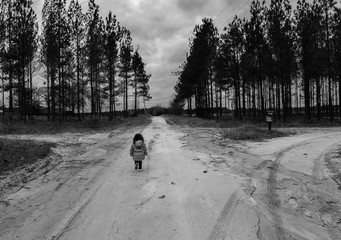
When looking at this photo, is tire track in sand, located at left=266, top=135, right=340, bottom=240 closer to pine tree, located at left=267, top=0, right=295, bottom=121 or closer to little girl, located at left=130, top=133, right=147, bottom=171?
little girl, located at left=130, top=133, right=147, bottom=171

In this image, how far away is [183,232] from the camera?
470 cm

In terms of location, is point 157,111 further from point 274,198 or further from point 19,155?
point 274,198

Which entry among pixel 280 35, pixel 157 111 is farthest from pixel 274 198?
pixel 157 111

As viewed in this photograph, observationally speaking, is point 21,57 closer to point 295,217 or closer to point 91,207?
point 91,207

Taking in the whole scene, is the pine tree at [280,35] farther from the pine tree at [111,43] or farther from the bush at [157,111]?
the bush at [157,111]

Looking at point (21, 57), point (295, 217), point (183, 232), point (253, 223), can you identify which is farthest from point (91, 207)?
point (21, 57)

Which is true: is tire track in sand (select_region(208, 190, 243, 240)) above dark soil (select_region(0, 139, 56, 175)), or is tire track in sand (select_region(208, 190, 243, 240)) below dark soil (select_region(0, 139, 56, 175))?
below

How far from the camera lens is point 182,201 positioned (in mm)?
6234

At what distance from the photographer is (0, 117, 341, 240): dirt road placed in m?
4.80

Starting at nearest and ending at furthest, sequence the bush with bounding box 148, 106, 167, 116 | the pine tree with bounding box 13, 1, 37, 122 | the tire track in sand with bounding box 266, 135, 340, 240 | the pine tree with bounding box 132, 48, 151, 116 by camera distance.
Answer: the tire track in sand with bounding box 266, 135, 340, 240 → the pine tree with bounding box 13, 1, 37, 122 → the pine tree with bounding box 132, 48, 151, 116 → the bush with bounding box 148, 106, 167, 116

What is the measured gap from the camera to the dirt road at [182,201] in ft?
15.8

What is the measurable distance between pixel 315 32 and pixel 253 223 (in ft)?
108

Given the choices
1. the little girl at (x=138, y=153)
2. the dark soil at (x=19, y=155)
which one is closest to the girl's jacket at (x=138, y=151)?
the little girl at (x=138, y=153)

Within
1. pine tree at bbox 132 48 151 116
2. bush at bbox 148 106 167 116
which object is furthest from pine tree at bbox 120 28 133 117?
bush at bbox 148 106 167 116
